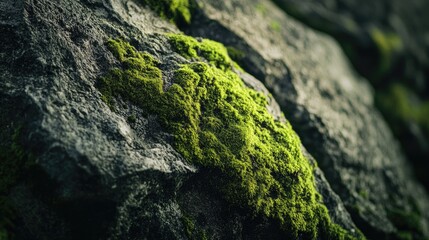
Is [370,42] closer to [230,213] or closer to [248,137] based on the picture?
[248,137]

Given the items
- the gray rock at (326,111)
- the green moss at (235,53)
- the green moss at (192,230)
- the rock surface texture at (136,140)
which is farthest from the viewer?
the gray rock at (326,111)

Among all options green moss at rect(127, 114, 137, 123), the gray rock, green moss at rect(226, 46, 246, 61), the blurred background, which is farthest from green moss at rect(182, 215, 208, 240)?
the blurred background

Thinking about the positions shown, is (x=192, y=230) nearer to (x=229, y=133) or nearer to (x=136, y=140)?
(x=136, y=140)

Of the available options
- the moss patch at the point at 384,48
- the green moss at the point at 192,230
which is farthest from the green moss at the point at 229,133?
the moss patch at the point at 384,48

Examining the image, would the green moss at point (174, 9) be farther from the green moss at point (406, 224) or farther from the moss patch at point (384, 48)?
the moss patch at point (384, 48)

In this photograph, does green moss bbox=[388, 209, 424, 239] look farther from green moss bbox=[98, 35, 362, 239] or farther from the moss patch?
the moss patch

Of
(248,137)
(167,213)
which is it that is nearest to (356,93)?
(248,137)
